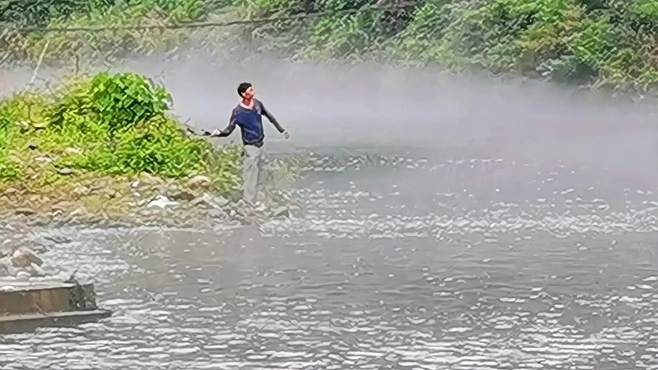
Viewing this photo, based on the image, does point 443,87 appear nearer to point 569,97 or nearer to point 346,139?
point 569,97

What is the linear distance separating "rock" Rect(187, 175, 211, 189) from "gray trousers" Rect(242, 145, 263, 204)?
0.64 m

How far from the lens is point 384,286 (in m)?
13.0

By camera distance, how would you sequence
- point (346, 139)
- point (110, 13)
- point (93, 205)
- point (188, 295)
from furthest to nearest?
point (110, 13), point (346, 139), point (93, 205), point (188, 295)

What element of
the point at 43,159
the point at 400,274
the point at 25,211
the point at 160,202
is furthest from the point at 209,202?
the point at 400,274

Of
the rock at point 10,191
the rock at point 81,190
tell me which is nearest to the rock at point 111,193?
the rock at point 81,190

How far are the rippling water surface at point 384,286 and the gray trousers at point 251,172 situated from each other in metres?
0.71

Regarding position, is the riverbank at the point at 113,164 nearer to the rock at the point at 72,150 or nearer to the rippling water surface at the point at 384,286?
the rock at the point at 72,150

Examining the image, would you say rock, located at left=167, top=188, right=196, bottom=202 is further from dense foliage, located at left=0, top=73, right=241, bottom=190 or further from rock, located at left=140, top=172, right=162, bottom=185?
dense foliage, located at left=0, top=73, right=241, bottom=190

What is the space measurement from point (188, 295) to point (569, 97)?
Result: 25.7 meters

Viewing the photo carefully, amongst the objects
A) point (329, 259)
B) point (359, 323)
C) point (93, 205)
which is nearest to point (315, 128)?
point (93, 205)

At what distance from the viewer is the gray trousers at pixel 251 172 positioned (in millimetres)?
17969

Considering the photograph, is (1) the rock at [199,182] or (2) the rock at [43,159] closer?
(1) the rock at [199,182]

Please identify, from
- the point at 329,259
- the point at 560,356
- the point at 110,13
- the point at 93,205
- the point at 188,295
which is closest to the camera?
the point at 560,356

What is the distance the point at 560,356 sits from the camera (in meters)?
10.2
